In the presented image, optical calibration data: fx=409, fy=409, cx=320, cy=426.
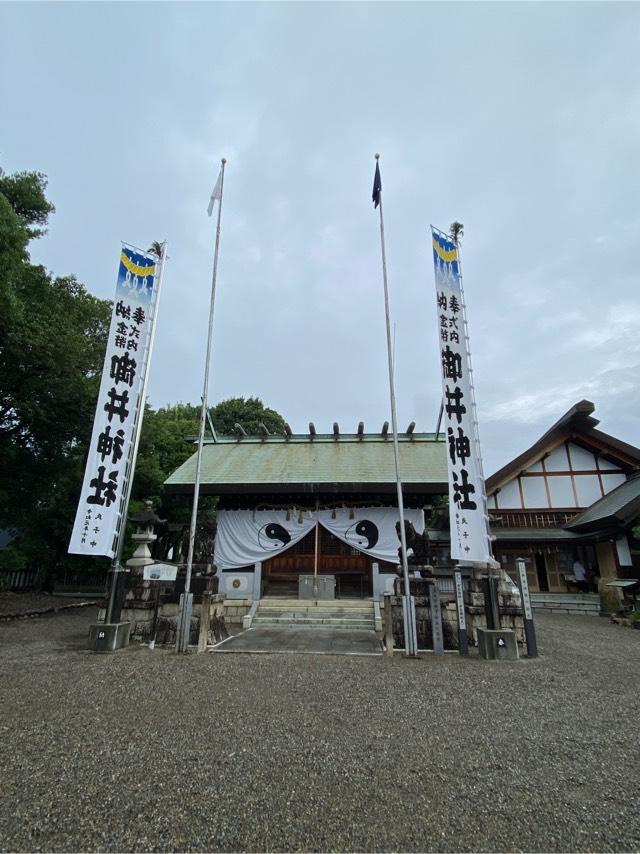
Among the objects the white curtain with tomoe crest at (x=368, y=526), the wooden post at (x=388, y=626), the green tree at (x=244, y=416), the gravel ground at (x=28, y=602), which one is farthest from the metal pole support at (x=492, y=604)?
the green tree at (x=244, y=416)

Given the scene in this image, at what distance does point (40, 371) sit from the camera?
1288 cm

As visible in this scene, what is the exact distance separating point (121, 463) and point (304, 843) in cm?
722

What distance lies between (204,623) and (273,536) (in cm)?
627

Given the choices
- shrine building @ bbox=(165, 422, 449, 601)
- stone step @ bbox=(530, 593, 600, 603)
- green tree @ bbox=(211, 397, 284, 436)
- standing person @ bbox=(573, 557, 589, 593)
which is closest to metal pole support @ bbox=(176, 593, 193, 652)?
shrine building @ bbox=(165, 422, 449, 601)

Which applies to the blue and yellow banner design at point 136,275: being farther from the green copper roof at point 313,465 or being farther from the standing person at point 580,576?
the standing person at point 580,576

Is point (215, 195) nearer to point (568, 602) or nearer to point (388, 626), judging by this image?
point (388, 626)

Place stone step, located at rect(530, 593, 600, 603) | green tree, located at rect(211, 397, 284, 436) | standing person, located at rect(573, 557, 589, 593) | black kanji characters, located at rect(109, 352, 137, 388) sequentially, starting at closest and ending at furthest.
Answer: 1. black kanji characters, located at rect(109, 352, 137, 388)
2. stone step, located at rect(530, 593, 600, 603)
3. standing person, located at rect(573, 557, 589, 593)
4. green tree, located at rect(211, 397, 284, 436)

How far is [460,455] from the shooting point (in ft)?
27.0

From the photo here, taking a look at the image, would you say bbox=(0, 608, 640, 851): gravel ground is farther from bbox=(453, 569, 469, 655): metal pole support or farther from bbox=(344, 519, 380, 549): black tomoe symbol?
bbox=(344, 519, 380, 549): black tomoe symbol

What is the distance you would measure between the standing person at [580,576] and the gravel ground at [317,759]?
11551 millimetres

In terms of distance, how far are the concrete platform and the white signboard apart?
1914 millimetres

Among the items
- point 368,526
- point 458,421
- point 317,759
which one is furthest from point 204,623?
point 368,526

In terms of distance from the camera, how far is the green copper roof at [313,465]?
45.3 ft

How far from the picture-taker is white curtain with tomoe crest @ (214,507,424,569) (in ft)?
44.9
